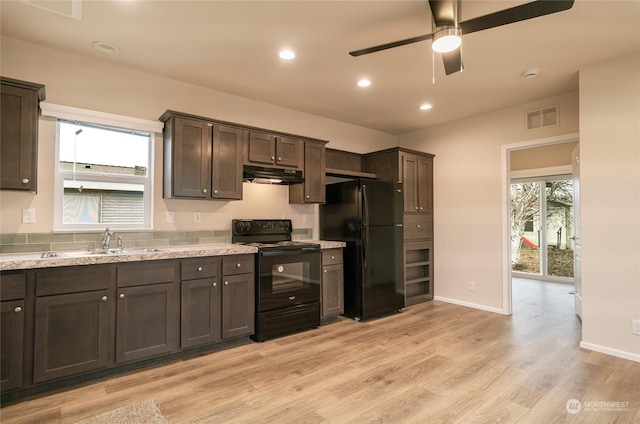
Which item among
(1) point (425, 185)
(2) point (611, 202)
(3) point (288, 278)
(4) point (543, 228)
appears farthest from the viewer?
(4) point (543, 228)

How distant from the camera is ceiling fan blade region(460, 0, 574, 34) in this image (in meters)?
1.69

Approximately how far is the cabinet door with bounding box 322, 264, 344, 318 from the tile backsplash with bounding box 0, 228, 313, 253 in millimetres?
1230

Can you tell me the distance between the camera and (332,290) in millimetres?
4062

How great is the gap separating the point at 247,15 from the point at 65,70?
178 cm

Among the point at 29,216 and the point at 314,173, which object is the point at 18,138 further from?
the point at 314,173

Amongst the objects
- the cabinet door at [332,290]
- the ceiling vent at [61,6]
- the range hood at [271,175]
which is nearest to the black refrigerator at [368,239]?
the cabinet door at [332,290]

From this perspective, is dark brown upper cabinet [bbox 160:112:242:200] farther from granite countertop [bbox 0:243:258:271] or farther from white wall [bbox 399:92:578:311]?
white wall [bbox 399:92:578:311]

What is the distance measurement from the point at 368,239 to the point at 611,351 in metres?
2.51

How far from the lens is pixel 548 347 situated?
10.6 feet

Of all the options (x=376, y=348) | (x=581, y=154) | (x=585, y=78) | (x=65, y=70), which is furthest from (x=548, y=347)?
(x=65, y=70)

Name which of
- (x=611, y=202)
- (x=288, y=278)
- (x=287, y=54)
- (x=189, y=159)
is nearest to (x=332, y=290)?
(x=288, y=278)

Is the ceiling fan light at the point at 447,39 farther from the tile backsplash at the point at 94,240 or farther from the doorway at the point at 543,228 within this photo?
the doorway at the point at 543,228

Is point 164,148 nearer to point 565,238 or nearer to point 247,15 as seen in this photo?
point 247,15

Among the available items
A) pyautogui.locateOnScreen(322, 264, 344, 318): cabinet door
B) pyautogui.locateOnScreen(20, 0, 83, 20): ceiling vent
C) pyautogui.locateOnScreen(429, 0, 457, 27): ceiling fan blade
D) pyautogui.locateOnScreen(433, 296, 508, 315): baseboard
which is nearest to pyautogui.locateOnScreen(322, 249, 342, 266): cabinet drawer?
pyautogui.locateOnScreen(322, 264, 344, 318): cabinet door
